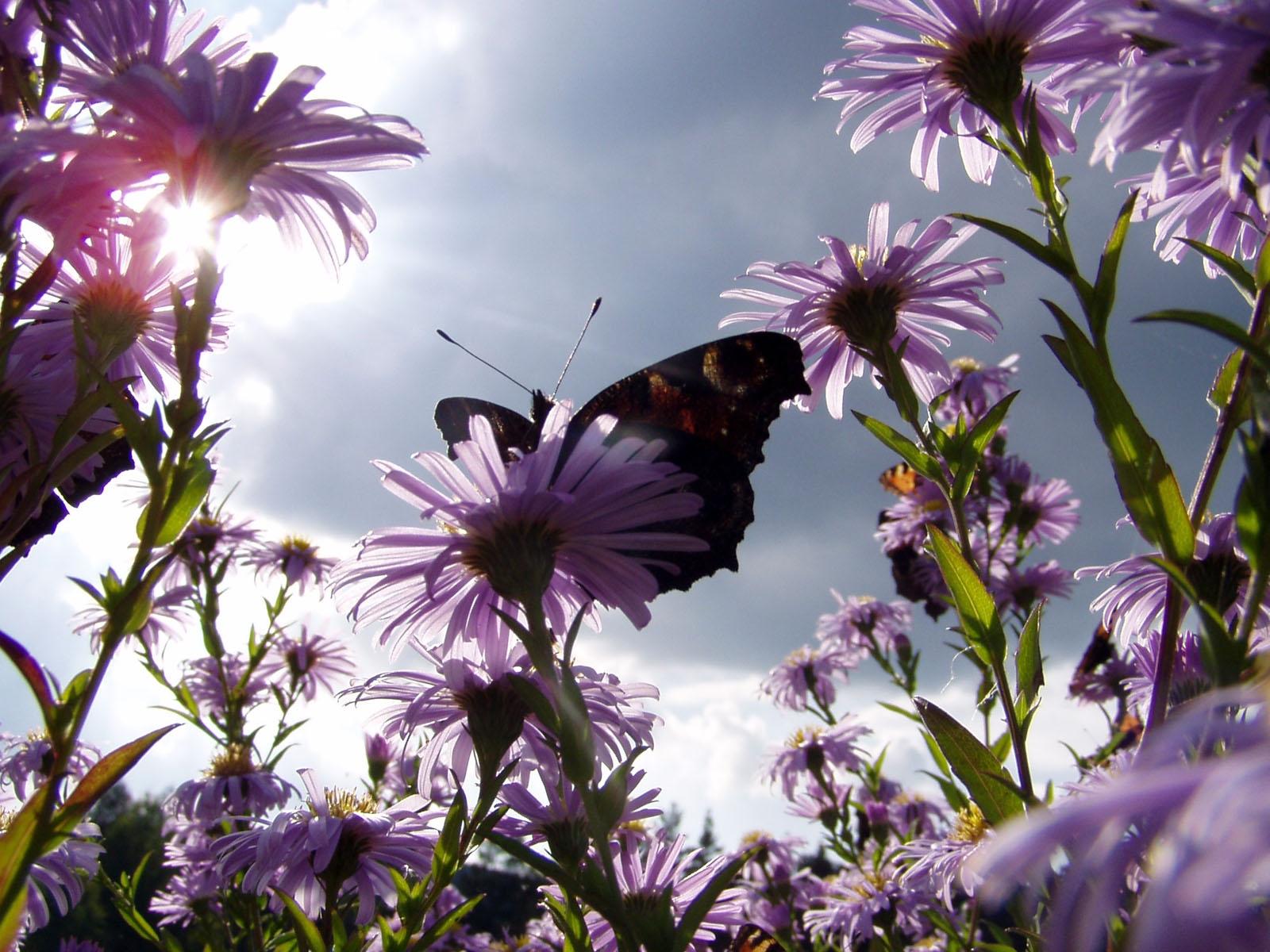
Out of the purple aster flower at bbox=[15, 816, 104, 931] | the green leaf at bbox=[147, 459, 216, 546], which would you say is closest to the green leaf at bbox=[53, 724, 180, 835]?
the green leaf at bbox=[147, 459, 216, 546]

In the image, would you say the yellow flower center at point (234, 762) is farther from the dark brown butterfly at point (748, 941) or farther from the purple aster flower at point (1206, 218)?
the purple aster flower at point (1206, 218)

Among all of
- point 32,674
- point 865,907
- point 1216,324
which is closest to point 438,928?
point 32,674

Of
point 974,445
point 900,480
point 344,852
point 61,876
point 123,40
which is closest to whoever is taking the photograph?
point 123,40

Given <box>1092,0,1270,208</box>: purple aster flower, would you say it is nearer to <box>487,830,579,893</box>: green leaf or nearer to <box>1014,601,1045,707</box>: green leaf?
<box>1014,601,1045,707</box>: green leaf

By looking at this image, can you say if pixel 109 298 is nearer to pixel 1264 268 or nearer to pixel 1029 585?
pixel 1264 268

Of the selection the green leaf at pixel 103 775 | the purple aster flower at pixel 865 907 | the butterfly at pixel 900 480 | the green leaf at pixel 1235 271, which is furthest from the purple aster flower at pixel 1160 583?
the butterfly at pixel 900 480

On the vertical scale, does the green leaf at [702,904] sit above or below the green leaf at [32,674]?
below
